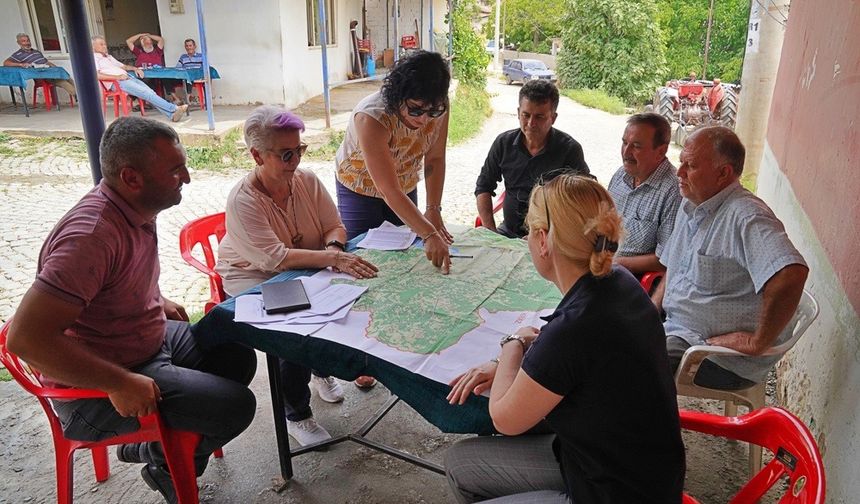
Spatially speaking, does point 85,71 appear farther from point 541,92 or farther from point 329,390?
point 541,92

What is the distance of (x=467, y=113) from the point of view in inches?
481

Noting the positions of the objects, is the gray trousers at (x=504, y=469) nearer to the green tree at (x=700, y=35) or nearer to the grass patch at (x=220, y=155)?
the grass patch at (x=220, y=155)

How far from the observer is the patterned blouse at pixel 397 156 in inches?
111

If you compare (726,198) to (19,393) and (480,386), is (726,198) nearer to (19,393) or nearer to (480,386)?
(480,386)

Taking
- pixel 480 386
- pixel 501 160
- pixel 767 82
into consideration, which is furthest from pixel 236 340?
pixel 767 82

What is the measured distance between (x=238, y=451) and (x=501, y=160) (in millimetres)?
2246

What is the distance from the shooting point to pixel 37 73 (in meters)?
10.0

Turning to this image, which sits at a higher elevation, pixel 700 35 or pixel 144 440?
pixel 700 35

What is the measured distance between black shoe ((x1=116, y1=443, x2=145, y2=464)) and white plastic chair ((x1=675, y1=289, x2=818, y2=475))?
2.01m

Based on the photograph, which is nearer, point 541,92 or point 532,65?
point 541,92

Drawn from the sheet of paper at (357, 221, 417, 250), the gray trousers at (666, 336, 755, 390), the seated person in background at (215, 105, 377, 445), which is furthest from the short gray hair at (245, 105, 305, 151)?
the gray trousers at (666, 336, 755, 390)

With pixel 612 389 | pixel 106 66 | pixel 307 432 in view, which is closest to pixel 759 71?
pixel 307 432

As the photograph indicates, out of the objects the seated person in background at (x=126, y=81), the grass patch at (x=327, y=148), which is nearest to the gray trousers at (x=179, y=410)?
the grass patch at (x=327, y=148)

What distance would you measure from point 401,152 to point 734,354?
5.63 feet
